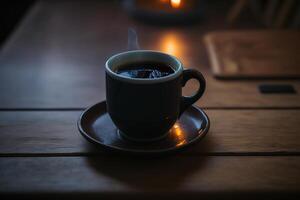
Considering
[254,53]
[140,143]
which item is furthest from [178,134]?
[254,53]

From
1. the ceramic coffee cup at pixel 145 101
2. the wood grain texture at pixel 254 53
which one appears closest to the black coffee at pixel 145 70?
the ceramic coffee cup at pixel 145 101

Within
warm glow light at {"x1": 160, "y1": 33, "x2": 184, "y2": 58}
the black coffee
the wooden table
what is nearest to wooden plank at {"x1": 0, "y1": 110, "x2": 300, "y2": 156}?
the wooden table

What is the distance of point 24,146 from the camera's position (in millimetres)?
606

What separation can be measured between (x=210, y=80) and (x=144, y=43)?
24 cm

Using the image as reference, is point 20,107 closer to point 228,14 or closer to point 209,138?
point 209,138

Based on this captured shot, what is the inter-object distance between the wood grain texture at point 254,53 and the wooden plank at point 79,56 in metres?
0.03

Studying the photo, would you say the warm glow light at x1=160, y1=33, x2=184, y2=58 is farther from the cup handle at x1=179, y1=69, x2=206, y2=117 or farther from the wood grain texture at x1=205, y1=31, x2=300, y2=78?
the cup handle at x1=179, y1=69, x2=206, y2=117

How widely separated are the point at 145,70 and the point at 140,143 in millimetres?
102

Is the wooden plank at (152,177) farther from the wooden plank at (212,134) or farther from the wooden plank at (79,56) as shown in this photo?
the wooden plank at (79,56)

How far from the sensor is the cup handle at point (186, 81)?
593 mm

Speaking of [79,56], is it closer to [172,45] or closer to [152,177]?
[172,45]

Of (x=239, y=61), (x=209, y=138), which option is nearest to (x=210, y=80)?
(x=239, y=61)

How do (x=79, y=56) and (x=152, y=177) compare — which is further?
(x=79, y=56)

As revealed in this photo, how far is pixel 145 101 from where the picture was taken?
1.79 ft
